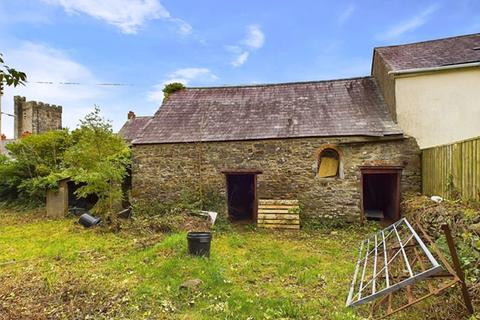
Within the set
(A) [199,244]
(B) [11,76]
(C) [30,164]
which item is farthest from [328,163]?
(C) [30,164]

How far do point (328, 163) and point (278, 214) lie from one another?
2529 mm

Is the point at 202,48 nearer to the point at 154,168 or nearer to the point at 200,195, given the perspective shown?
the point at 154,168

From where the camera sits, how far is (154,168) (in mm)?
11969

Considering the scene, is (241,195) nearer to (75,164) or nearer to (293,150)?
(293,150)

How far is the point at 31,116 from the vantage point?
24562 millimetres

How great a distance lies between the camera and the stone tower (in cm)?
2464

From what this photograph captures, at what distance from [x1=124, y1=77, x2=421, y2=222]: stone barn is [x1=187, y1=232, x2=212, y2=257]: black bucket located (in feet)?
15.3

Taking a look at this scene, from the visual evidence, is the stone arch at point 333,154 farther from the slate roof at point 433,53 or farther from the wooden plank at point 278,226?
the slate roof at point 433,53

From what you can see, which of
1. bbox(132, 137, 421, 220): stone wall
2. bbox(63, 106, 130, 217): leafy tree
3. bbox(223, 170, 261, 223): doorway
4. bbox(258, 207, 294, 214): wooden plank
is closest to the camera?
bbox(63, 106, 130, 217): leafy tree

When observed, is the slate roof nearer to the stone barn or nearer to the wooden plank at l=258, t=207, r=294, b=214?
the stone barn

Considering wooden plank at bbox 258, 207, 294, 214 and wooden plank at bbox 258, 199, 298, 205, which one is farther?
wooden plank at bbox 258, 199, 298, 205

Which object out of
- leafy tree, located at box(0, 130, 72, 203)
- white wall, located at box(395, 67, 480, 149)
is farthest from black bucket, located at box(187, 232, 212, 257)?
leafy tree, located at box(0, 130, 72, 203)

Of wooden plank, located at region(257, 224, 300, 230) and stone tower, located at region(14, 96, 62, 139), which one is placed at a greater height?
stone tower, located at region(14, 96, 62, 139)

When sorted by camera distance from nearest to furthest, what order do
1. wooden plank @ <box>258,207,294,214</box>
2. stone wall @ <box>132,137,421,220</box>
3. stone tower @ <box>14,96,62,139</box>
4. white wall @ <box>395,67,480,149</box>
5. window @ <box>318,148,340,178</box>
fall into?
white wall @ <box>395,67,480,149</box>
stone wall @ <box>132,137,421,220</box>
wooden plank @ <box>258,207,294,214</box>
window @ <box>318,148,340,178</box>
stone tower @ <box>14,96,62,139</box>
